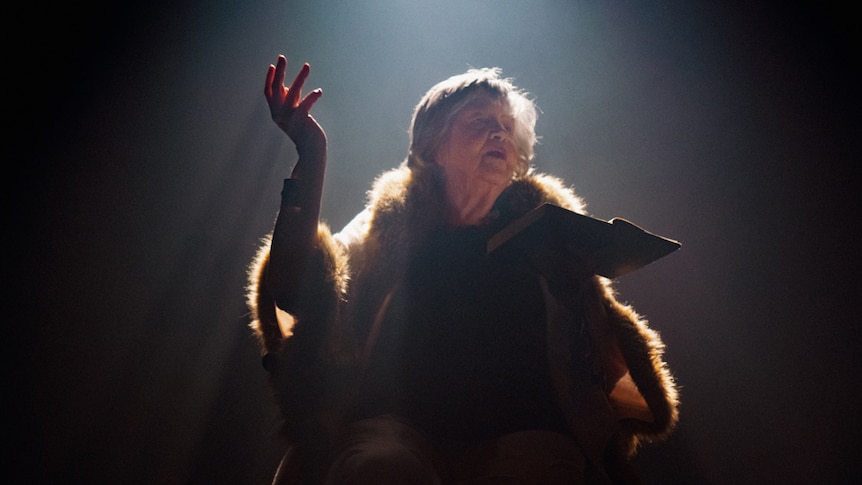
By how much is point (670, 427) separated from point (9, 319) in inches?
53.6

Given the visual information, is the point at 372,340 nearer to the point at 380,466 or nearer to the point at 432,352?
the point at 432,352

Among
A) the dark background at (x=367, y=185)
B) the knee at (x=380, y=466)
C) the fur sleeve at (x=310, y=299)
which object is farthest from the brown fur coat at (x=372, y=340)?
the dark background at (x=367, y=185)

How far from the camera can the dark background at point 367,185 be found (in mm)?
1042

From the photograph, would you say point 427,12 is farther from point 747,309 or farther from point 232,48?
point 747,309

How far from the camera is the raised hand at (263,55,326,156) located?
0.62 metres

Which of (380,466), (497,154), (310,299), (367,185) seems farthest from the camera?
(367,185)

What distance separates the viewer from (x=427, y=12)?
169cm

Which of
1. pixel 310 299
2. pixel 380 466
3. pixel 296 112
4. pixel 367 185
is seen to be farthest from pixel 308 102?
pixel 367 185

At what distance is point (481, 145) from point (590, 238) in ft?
1.18

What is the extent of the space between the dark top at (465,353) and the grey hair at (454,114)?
31 cm

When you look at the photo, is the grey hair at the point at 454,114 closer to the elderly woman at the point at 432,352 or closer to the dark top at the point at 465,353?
the elderly woman at the point at 432,352

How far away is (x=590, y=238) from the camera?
636 mm

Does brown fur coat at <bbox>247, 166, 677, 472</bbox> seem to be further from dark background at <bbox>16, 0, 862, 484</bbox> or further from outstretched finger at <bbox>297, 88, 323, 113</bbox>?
dark background at <bbox>16, 0, 862, 484</bbox>

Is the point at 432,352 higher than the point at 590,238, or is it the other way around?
the point at 590,238
